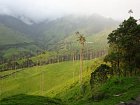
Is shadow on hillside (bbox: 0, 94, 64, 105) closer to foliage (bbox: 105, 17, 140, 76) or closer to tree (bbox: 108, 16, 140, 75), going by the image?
foliage (bbox: 105, 17, 140, 76)

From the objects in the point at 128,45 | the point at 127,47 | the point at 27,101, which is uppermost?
the point at 128,45

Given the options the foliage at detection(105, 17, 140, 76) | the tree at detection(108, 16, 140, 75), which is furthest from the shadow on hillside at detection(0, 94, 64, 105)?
the tree at detection(108, 16, 140, 75)

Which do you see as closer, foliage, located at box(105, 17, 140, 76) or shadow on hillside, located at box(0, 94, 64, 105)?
shadow on hillside, located at box(0, 94, 64, 105)

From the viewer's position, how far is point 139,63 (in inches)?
3900

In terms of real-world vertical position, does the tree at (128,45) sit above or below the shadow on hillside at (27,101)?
above

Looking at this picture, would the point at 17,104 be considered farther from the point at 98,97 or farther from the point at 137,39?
the point at 137,39

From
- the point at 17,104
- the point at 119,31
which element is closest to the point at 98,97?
the point at 17,104

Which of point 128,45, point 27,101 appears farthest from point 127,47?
point 27,101

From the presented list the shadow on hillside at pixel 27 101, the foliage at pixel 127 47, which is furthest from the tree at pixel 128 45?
the shadow on hillside at pixel 27 101

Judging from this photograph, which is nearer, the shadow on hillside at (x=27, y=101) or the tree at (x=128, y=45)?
the shadow on hillside at (x=27, y=101)

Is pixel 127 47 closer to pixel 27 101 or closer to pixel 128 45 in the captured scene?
pixel 128 45

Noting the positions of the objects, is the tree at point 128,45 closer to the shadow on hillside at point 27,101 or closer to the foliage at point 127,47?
the foliage at point 127,47

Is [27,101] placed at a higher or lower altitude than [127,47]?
lower

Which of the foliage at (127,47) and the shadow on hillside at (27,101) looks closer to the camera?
the shadow on hillside at (27,101)
